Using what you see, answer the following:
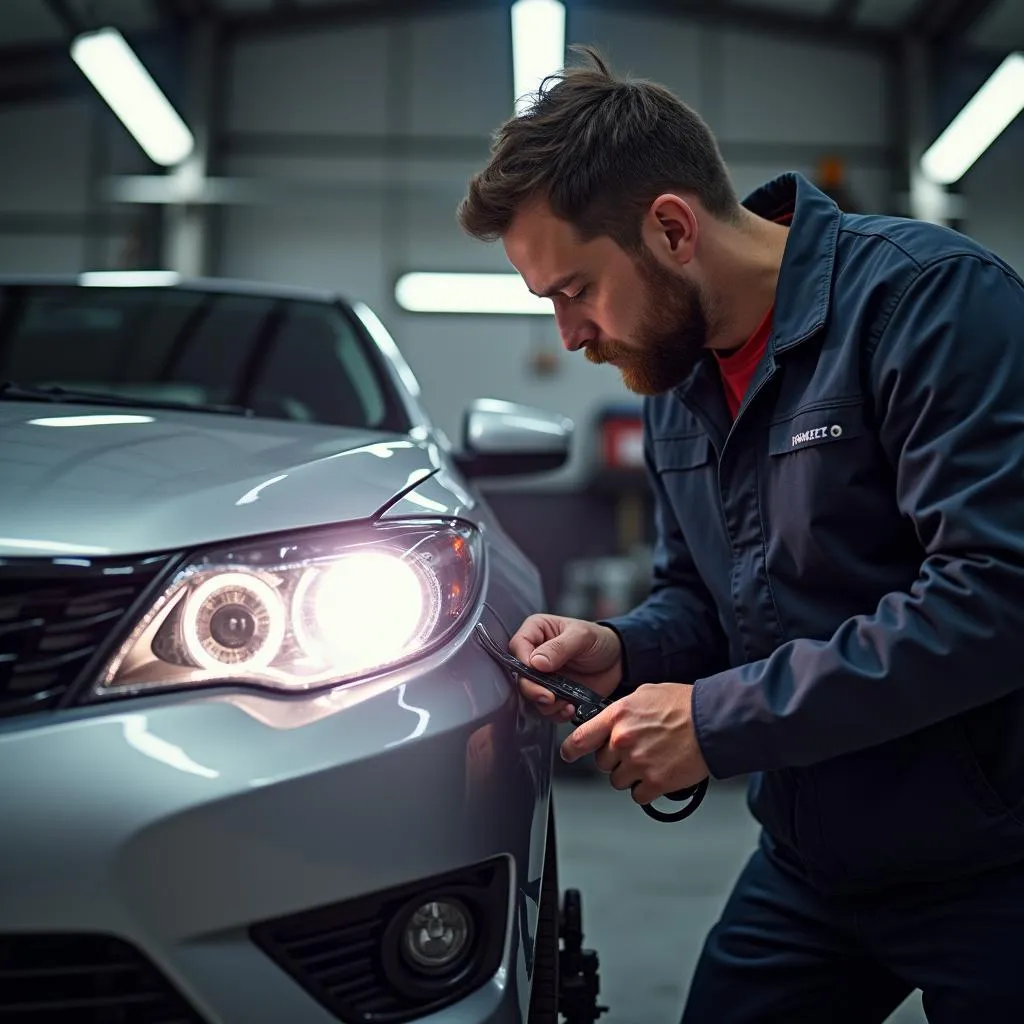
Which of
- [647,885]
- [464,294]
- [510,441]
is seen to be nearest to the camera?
[510,441]

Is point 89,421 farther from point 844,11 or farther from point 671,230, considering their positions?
point 844,11

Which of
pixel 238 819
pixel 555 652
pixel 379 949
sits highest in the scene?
pixel 555 652

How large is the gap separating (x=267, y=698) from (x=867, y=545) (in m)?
0.61

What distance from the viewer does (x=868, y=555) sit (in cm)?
114

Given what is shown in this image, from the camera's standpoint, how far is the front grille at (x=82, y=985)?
2.63 feet

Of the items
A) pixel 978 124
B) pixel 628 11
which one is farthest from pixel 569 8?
pixel 978 124

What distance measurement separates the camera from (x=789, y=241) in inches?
48.5

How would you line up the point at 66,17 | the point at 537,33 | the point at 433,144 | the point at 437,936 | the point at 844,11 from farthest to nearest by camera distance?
the point at 433,144, the point at 844,11, the point at 66,17, the point at 537,33, the point at 437,936

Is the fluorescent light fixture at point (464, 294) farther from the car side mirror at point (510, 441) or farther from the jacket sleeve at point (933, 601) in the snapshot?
the jacket sleeve at point (933, 601)

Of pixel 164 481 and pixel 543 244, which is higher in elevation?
pixel 543 244

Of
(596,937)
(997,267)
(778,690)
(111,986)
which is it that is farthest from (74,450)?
(596,937)

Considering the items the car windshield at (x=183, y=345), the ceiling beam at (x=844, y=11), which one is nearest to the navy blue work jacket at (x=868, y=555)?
the car windshield at (x=183, y=345)

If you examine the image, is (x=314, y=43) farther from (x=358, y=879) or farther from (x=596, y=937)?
(x=358, y=879)

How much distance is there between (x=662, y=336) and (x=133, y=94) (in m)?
6.28
